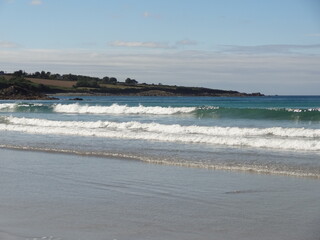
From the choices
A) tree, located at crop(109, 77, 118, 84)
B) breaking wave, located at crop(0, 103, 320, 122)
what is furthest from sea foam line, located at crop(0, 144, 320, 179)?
tree, located at crop(109, 77, 118, 84)

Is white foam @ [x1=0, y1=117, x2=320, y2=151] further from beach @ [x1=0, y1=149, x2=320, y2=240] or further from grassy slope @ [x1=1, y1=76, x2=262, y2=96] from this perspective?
grassy slope @ [x1=1, y1=76, x2=262, y2=96]

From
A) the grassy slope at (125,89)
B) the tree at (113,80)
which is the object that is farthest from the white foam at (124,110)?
the tree at (113,80)

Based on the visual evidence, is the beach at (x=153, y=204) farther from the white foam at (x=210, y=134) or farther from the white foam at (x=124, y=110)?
the white foam at (x=124, y=110)

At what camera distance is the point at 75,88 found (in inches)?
4852

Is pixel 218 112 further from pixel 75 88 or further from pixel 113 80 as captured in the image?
pixel 113 80

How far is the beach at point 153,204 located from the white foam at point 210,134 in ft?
16.5

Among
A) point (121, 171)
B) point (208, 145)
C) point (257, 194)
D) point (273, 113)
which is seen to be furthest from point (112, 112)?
point (257, 194)

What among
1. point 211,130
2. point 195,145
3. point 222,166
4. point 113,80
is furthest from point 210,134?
point 113,80

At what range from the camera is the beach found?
6.96 meters

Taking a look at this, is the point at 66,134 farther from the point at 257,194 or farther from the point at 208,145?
the point at 257,194

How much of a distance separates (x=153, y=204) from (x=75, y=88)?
382 ft

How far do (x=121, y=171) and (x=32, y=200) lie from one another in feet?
10.9

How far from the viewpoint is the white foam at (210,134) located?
1648cm

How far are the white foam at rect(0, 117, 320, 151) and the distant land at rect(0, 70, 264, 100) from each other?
6896 centimetres
